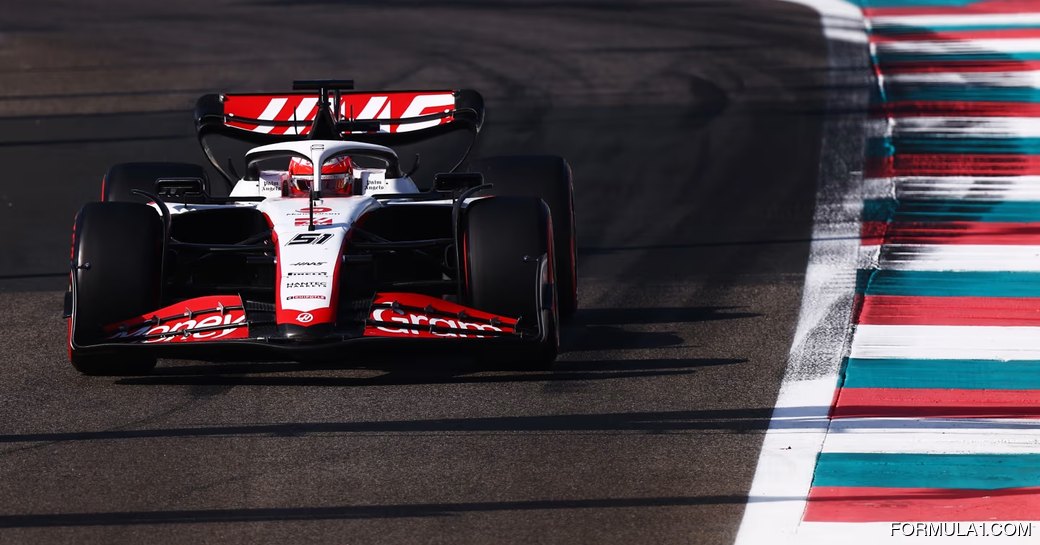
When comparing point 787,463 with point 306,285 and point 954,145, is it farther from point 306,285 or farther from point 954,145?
point 954,145

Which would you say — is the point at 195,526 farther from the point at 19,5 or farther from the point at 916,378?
the point at 19,5

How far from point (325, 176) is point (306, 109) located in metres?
1.39

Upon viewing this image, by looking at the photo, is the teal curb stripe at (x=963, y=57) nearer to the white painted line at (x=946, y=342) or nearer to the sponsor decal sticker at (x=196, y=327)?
the white painted line at (x=946, y=342)

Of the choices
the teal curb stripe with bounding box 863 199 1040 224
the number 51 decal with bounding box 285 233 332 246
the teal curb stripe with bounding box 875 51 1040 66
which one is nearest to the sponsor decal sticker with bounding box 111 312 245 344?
the number 51 decal with bounding box 285 233 332 246

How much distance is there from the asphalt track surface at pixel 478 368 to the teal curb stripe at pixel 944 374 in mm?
477

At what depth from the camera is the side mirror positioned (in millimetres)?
10039

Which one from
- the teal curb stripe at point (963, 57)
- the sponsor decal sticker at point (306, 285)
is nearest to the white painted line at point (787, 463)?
the sponsor decal sticker at point (306, 285)

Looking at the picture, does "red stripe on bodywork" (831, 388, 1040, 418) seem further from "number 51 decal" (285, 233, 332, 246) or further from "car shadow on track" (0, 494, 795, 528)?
"number 51 decal" (285, 233, 332, 246)

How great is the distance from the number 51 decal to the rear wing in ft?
6.37

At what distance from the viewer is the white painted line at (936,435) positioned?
7805 mm

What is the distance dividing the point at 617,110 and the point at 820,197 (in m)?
4.27

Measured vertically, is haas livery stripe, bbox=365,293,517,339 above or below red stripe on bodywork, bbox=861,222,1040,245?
above

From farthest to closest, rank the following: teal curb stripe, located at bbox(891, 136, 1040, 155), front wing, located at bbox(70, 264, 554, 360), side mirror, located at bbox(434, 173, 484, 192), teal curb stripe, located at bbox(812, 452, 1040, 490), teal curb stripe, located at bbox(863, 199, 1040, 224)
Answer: teal curb stripe, located at bbox(891, 136, 1040, 155) → teal curb stripe, located at bbox(863, 199, 1040, 224) → side mirror, located at bbox(434, 173, 484, 192) → front wing, located at bbox(70, 264, 554, 360) → teal curb stripe, located at bbox(812, 452, 1040, 490)

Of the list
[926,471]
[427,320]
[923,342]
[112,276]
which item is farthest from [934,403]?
[112,276]
